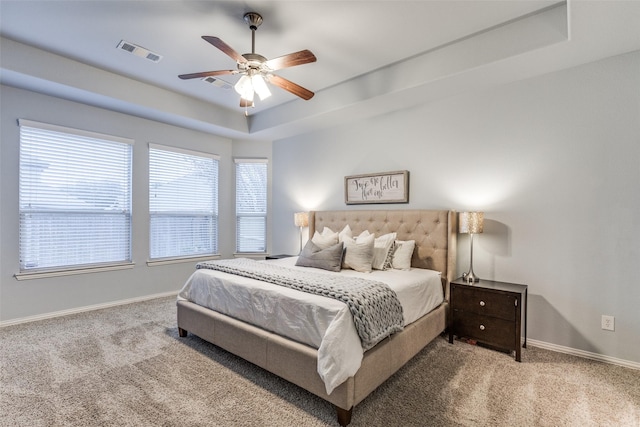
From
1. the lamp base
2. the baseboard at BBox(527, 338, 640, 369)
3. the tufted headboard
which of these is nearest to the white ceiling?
the tufted headboard

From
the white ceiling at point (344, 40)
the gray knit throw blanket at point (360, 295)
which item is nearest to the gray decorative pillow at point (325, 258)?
the gray knit throw blanket at point (360, 295)

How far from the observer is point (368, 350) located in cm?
208

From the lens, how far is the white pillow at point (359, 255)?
10.7 ft

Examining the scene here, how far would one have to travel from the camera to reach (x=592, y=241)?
2.76 m

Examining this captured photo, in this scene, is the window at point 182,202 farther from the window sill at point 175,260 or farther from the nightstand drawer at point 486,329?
the nightstand drawer at point 486,329

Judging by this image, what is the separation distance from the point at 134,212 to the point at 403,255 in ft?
12.5

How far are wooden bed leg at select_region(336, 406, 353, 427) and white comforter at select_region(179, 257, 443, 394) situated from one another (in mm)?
157

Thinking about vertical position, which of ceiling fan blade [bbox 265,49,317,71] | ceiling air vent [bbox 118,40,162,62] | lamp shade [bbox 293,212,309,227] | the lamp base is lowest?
the lamp base

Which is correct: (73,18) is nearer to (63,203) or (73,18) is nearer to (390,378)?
(63,203)

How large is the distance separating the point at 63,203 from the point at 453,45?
4.81 meters

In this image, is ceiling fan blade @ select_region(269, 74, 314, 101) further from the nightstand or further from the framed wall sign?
the nightstand

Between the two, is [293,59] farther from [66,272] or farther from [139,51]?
[66,272]

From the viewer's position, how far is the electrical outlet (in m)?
2.65

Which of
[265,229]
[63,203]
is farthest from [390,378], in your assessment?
[63,203]
